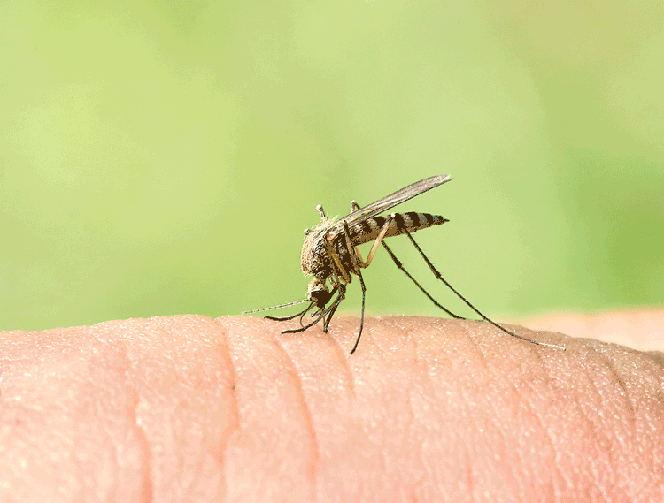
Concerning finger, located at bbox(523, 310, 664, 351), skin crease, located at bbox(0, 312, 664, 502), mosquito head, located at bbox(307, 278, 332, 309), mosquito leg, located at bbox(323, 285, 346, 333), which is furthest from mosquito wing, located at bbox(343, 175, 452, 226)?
finger, located at bbox(523, 310, 664, 351)

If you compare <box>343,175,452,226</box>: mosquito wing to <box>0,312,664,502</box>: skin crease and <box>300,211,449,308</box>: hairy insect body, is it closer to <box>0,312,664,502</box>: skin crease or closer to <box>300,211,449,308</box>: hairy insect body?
<box>300,211,449,308</box>: hairy insect body

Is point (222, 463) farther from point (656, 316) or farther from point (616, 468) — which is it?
point (656, 316)

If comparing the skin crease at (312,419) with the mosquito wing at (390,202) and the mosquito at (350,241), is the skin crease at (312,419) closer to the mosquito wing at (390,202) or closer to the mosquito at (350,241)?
the mosquito at (350,241)

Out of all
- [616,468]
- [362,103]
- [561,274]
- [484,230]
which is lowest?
[616,468]

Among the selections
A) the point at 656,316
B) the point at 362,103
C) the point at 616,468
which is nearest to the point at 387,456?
the point at 616,468

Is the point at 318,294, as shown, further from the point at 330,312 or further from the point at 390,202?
the point at 390,202

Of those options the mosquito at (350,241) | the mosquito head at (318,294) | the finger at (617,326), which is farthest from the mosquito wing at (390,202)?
the finger at (617,326)
